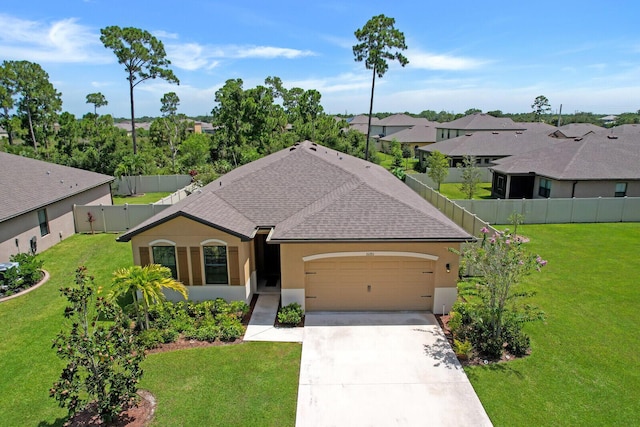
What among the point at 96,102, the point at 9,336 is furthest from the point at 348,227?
the point at 96,102

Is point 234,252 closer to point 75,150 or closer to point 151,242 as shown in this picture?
point 151,242

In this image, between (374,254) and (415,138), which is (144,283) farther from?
(415,138)

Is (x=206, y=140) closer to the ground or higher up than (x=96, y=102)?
closer to the ground

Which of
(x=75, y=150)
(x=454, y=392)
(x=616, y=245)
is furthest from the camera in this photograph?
(x=75, y=150)

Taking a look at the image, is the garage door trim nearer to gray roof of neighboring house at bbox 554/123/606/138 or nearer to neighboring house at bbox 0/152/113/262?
neighboring house at bbox 0/152/113/262

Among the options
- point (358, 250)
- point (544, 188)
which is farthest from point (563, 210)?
point (358, 250)

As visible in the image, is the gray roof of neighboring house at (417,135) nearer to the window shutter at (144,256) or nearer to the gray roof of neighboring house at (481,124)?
the gray roof of neighboring house at (481,124)
